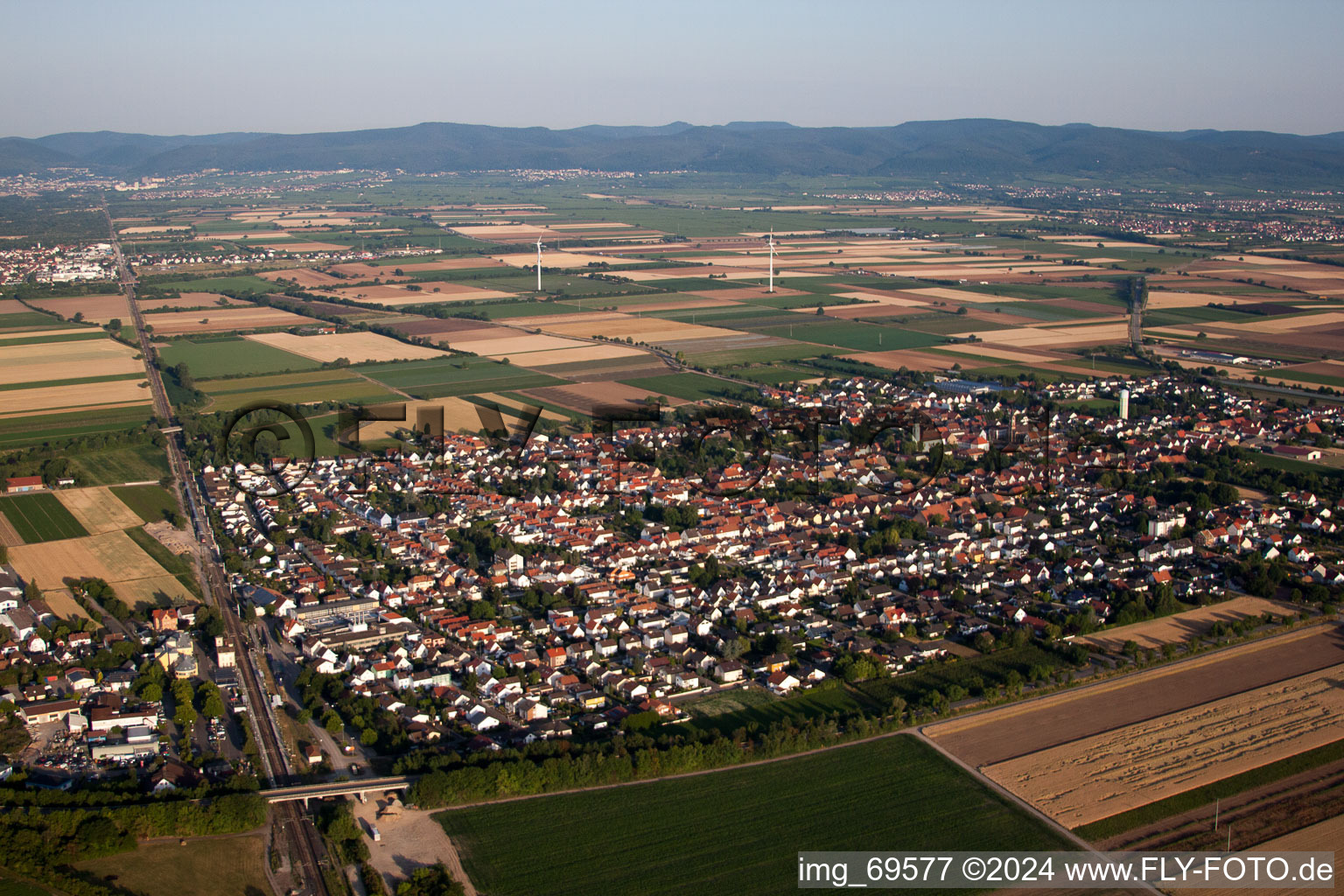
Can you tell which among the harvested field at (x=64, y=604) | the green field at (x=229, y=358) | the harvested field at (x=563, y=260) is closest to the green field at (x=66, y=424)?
the green field at (x=229, y=358)

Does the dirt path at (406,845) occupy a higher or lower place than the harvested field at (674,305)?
lower

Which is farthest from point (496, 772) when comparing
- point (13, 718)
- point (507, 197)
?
point (507, 197)

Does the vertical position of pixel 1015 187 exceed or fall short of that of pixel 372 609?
it exceeds it

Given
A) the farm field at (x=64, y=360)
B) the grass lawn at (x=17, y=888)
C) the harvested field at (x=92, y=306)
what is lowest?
the grass lawn at (x=17, y=888)

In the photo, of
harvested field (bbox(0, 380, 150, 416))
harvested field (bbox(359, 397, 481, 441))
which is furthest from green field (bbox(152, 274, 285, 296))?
harvested field (bbox(359, 397, 481, 441))

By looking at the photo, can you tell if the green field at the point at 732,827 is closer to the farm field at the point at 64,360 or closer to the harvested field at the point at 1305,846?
the harvested field at the point at 1305,846

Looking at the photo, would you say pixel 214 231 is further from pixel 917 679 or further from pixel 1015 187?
pixel 1015 187

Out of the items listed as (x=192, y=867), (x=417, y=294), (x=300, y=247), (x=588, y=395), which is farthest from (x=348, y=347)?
(x=300, y=247)

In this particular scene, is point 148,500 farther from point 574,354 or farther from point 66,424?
point 574,354

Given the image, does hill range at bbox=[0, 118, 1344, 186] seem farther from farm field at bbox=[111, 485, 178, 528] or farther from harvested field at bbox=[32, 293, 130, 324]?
farm field at bbox=[111, 485, 178, 528]
